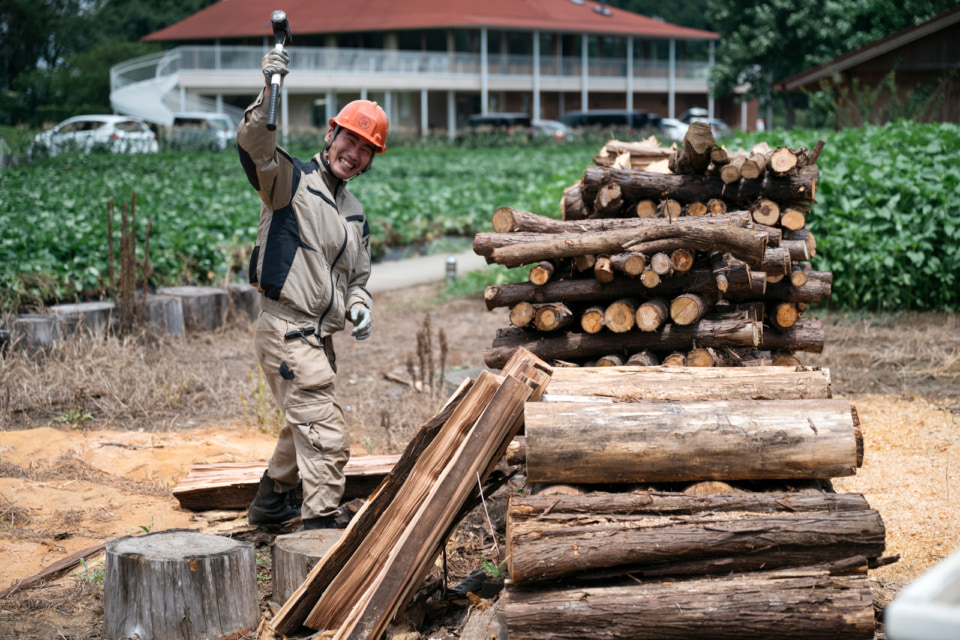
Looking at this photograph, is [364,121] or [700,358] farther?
[700,358]

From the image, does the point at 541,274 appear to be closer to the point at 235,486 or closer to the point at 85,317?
the point at 235,486

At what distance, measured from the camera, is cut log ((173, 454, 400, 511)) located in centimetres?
497

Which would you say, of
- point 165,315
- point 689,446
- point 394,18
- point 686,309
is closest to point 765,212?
point 686,309

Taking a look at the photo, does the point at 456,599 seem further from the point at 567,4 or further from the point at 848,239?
the point at 567,4

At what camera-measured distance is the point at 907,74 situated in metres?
18.5

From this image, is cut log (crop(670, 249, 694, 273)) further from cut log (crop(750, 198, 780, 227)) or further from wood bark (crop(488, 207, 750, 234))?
cut log (crop(750, 198, 780, 227))

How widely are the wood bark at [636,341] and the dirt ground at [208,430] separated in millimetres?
1017

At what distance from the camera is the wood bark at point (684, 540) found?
320cm

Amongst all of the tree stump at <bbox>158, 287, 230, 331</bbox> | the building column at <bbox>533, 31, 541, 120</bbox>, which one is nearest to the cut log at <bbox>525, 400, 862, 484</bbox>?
the tree stump at <bbox>158, 287, 230, 331</bbox>

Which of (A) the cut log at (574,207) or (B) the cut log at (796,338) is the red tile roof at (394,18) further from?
(B) the cut log at (796,338)

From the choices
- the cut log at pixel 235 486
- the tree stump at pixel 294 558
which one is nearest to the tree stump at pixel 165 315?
the cut log at pixel 235 486

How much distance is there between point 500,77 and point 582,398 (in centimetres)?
4514

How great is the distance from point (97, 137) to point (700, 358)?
28.6 metres

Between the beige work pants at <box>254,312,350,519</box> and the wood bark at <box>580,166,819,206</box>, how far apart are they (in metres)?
2.09
